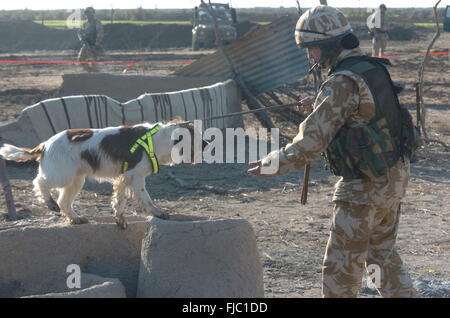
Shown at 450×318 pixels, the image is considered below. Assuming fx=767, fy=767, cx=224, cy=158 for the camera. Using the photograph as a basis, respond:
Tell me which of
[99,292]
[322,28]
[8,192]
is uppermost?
[322,28]

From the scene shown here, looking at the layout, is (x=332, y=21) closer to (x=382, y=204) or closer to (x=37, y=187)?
(x=382, y=204)

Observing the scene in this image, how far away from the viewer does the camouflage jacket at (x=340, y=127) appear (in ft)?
14.3

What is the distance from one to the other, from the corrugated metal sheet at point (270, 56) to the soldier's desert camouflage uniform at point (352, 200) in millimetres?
8244

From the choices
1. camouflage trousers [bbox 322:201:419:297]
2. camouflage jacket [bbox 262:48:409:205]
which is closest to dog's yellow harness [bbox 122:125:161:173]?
camouflage jacket [bbox 262:48:409:205]

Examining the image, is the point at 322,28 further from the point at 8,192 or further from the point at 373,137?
the point at 8,192

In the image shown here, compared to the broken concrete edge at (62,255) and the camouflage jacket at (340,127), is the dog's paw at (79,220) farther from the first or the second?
the camouflage jacket at (340,127)

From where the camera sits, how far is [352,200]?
452 centimetres

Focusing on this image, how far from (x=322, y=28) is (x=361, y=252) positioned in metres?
1.35

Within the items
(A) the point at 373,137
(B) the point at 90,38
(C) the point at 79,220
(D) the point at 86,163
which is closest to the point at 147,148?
(D) the point at 86,163

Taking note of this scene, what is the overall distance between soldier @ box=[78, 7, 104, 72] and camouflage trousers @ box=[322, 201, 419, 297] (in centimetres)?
1449

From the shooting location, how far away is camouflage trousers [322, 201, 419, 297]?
14.9 ft

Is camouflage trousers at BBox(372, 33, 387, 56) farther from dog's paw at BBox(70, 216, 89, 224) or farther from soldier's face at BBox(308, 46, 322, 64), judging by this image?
soldier's face at BBox(308, 46, 322, 64)

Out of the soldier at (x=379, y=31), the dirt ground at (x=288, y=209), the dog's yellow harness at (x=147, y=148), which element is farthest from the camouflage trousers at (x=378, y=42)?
the dog's yellow harness at (x=147, y=148)
